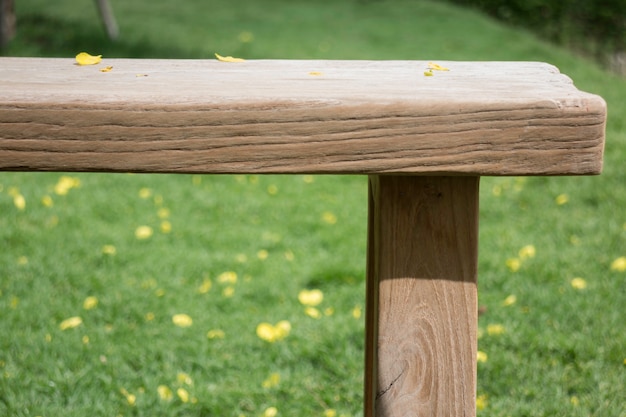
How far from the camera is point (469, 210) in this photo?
3.06 feet

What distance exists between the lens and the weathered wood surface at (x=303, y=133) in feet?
2.61

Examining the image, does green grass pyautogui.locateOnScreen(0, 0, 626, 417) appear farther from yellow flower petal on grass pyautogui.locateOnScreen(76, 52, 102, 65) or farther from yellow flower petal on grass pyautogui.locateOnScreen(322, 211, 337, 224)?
yellow flower petal on grass pyautogui.locateOnScreen(76, 52, 102, 65)

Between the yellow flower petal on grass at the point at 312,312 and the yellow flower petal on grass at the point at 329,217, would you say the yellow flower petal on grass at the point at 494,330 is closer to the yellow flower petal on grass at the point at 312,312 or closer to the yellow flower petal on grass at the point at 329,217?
the yellow flower petal on grass at the point at 312,312

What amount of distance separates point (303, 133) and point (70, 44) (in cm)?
649

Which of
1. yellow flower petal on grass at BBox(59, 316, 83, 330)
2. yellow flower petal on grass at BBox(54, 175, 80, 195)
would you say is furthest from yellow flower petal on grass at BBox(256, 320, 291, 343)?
yellow flower petal on grass at BBox(54, 175, 80, 195)

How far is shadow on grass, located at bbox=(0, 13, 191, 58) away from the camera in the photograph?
6.49m

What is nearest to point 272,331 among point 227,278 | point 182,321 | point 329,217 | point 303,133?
point 182,321

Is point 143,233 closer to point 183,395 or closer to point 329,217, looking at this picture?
point 329,217

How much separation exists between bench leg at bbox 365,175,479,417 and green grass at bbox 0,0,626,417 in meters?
1.06

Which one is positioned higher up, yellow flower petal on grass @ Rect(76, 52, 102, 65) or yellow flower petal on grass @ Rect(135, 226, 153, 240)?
yellow flower petal on grass @ Rect(76, 52, 102, 65)

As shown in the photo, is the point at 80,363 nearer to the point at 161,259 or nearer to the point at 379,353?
the point at 161,259

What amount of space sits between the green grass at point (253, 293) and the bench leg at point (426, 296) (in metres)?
1.06

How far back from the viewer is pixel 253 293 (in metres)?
2.76

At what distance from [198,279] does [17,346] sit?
2.44ft
